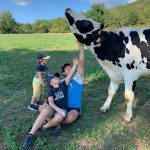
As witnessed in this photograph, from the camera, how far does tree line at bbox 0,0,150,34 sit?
6247 centimetres

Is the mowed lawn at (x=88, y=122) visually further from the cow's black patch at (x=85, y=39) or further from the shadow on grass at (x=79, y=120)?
the cow's black patch at (x=85, y=39)

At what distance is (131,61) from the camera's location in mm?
6738

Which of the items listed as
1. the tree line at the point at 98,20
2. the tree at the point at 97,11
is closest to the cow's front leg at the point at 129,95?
the tree line at the point at 98,20

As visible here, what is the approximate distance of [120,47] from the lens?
6875 millimetres

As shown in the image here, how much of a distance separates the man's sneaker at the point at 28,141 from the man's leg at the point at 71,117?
0.80 metres

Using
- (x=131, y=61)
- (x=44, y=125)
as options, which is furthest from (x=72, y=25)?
(x=44, y=125)

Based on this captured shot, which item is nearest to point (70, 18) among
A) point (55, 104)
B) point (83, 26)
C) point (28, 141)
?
point (83, 26)

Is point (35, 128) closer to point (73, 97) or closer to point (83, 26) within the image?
point (73, 97)

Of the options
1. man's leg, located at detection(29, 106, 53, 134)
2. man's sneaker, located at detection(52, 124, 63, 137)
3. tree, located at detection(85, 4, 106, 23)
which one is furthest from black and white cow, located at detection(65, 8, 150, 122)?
tree, located at detection(85, 4, 106, 23)

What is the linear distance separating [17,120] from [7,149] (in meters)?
1.17

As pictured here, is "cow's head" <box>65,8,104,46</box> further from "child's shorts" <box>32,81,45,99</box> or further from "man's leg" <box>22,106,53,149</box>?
"man's leg" <box>22,106,53,149</box>

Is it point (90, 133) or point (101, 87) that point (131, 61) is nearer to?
point (90, 133)

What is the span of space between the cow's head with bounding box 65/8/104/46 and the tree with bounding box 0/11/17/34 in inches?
2671

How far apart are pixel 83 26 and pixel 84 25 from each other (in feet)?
0.09
